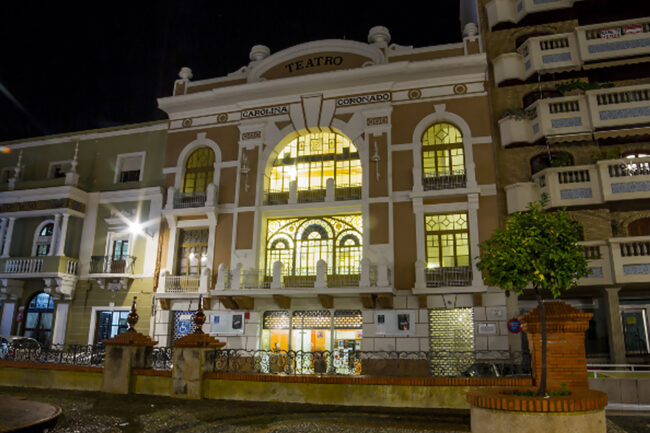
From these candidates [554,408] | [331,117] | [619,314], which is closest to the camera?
[554,408]

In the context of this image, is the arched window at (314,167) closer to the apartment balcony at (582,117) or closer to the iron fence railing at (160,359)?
the apartment balcony at (582,117)

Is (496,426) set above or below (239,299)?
below

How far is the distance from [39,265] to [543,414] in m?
25.1

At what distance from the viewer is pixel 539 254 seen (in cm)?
881

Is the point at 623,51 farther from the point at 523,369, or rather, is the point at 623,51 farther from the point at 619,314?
the point at 523,369

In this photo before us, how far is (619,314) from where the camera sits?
20.5 m

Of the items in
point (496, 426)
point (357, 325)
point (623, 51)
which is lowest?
point (496, 426)

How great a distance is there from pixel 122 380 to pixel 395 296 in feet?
39.0

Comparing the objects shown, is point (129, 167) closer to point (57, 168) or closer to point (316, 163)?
point (57, 168)

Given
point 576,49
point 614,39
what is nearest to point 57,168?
point 576,49

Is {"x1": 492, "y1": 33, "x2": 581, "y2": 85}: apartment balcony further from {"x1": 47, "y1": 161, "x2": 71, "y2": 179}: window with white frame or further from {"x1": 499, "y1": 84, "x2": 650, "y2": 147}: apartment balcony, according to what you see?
{"x1": 47, "y1": 161, "x2": 71, "y2": 179}: window with white frame

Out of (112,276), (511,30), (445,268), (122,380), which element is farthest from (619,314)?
(112,276)

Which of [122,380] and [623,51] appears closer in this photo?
[122,380]

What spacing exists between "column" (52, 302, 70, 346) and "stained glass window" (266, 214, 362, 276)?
35.8ft
